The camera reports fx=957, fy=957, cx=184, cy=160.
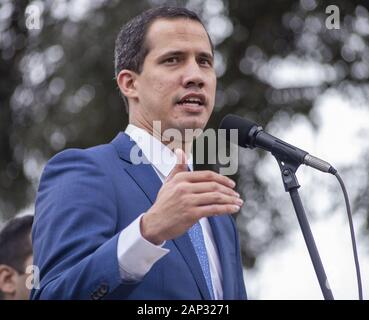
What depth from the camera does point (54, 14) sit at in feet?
25.8

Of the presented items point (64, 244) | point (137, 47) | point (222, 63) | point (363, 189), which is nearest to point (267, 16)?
point (222, 63)

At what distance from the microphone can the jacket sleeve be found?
0.46m

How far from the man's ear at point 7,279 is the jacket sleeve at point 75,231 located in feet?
5.60

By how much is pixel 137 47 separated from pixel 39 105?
446 cm

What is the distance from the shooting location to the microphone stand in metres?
2.88

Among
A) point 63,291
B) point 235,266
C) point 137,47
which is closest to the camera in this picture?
point 63,291

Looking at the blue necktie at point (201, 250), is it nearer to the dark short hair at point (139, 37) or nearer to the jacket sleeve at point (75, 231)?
the jacket sleeve at point (75, 231)

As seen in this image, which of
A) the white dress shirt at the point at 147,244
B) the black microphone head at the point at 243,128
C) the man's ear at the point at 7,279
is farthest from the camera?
the man's ear at the point at 7,279

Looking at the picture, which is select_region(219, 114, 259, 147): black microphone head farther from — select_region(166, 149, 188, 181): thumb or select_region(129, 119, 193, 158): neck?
select_region(166, 149, 188, 181): thumb

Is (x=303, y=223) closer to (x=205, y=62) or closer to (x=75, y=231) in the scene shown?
(x=75, y=231)

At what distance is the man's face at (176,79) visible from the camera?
3359mm

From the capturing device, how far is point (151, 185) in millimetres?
3191

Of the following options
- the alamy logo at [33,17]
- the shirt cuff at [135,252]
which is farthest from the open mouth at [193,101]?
the alamy logo at [33,17]
